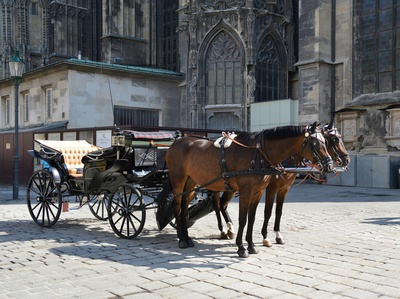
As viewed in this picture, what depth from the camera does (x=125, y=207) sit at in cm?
764

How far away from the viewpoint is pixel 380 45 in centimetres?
1956

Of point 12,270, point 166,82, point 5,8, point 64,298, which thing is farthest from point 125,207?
point 5,8

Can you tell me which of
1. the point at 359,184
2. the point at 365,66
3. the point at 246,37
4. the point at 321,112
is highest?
the point at 246,37

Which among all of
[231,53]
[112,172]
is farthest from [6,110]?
[112,172]

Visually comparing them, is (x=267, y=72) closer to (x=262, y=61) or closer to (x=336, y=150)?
(x=262, y=61)

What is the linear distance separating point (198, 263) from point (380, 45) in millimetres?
16595

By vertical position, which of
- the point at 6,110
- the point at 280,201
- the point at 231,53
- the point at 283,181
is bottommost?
the point at 280,201

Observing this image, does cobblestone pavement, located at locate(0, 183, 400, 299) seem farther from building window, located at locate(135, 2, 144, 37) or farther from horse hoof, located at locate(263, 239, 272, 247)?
building window, located at locate(135, 2, 144, 37)

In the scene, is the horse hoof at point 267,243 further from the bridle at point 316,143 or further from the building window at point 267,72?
the building window at point 267,72

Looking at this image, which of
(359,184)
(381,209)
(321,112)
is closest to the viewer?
(381,209)

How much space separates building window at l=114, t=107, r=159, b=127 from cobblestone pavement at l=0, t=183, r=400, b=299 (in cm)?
1412

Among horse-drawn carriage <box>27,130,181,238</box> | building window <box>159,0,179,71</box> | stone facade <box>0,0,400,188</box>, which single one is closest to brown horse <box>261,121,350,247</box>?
horse-drawn carriage <box>27,130,181,238</box>

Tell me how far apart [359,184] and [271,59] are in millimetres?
8386

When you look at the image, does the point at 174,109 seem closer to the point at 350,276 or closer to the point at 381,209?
the point at 381,209
